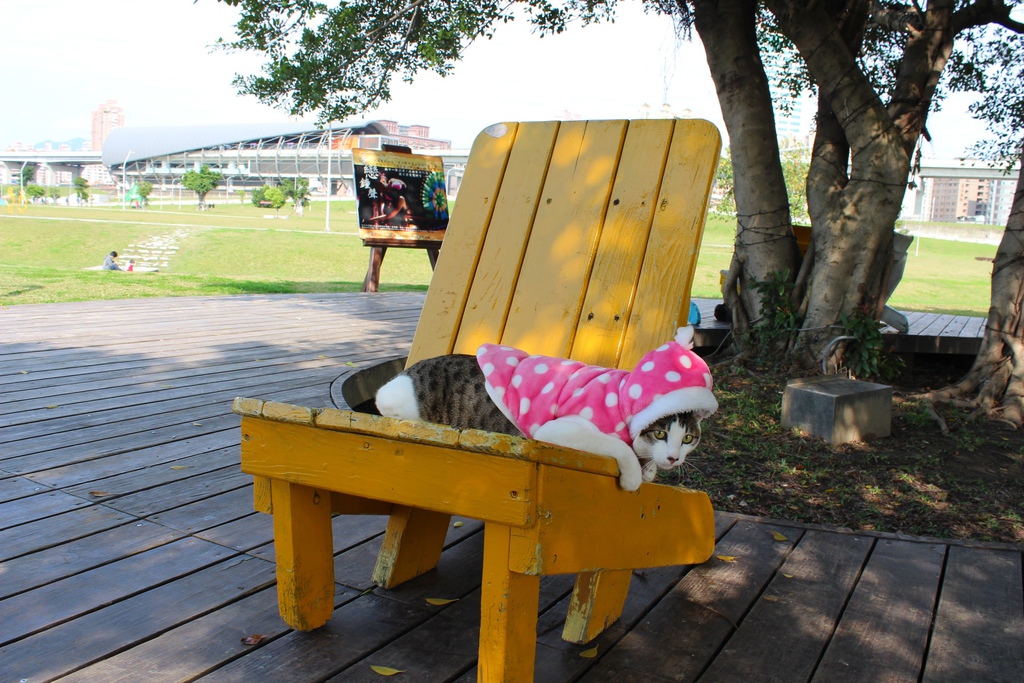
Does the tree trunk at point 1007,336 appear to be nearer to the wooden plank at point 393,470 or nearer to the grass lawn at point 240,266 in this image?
the wooden plank at point 393,470

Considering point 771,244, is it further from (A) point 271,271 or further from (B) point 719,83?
(A) point 271,271

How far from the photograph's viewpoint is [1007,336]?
393cm

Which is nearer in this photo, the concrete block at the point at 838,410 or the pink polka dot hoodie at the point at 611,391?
the pink polka dot hoodie at the point at 611,391

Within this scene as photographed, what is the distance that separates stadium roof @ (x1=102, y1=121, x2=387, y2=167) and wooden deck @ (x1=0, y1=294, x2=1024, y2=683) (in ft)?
262

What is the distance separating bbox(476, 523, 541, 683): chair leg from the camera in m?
1.38

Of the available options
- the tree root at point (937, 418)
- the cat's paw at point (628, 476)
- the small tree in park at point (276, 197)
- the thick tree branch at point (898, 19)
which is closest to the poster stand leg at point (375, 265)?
the thick tree branch at point (898, 19)

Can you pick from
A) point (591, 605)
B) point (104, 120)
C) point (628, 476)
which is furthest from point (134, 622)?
point (104, 120)

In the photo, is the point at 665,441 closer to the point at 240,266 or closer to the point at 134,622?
the point at 134,622

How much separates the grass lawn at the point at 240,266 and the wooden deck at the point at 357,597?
608 centimetres

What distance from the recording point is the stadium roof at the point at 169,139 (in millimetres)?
80188

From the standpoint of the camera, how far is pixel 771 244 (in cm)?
469

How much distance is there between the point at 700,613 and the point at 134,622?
132 cm

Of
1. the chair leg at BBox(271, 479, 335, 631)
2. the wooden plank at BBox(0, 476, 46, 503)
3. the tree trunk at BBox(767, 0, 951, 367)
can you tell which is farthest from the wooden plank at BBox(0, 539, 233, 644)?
the tree trunk at BBox(767, 0, 951, 367)

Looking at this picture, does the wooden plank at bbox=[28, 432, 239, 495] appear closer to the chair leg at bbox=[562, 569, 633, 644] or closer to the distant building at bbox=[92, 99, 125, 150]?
the chair leg at bbox=[562, 569, 633, 644]
